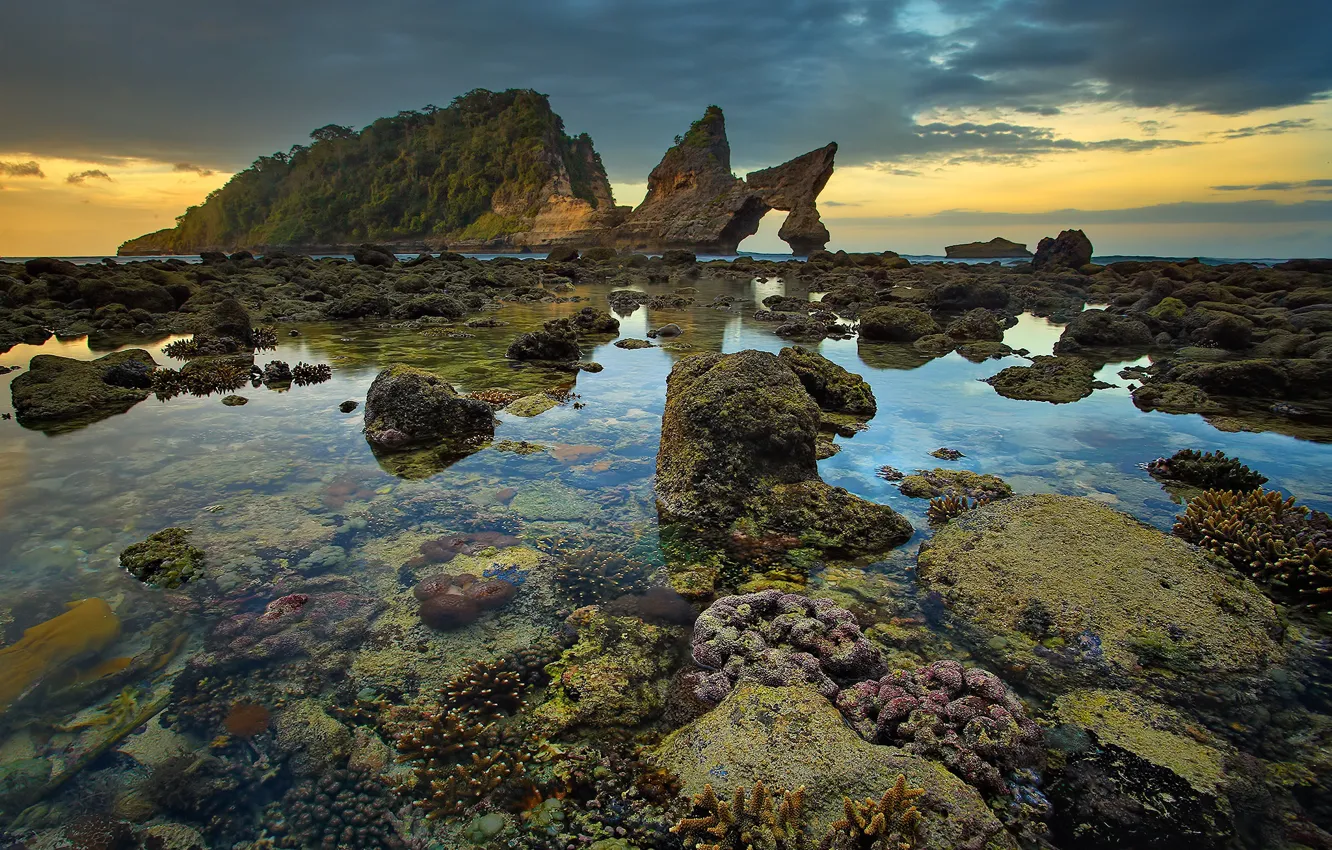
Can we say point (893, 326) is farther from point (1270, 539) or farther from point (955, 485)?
point (1270, 539)

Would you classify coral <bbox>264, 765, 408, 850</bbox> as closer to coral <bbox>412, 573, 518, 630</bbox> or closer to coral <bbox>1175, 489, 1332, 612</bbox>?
coral <bbox>412, 573, 518, 630</bbox>

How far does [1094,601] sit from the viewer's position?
4.90m

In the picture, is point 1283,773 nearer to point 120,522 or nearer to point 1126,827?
point 1126,827

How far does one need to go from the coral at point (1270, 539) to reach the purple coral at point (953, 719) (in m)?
3.61

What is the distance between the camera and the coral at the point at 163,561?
536cm

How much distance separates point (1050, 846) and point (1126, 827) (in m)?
0.48

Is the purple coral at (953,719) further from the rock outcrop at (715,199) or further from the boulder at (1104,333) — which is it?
the rock outcrop at (715,199)

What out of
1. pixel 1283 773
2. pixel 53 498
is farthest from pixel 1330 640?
pixel 53 498

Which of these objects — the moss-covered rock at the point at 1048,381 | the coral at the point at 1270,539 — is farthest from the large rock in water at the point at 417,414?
the moss-covered rock at the point at 1048,381

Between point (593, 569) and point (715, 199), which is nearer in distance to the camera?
point (593, 569)

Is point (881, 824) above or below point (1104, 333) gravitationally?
below

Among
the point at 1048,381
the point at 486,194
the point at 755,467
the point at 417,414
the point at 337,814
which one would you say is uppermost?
the point at 486,194

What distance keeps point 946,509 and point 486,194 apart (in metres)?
143

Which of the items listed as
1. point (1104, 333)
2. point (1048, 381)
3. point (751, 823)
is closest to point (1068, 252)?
point (1104, 333)
